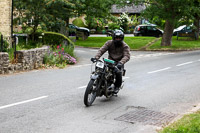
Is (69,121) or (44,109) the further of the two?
(44,109)

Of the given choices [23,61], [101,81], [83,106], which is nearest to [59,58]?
[23,61]

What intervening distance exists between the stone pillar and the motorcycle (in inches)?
496

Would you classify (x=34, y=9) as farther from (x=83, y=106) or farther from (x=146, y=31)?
(x=146, y=31)

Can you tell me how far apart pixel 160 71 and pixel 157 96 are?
18.6 feet

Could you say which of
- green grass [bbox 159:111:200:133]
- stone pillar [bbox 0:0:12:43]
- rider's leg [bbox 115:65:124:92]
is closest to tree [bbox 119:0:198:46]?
stone pillar [bbox 0:0:12:43]

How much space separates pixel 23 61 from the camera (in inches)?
589

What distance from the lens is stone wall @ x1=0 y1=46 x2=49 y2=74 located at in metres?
13.9

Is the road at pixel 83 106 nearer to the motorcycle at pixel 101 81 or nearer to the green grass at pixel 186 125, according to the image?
the motorcycle at pixel 101 81

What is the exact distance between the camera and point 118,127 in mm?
6844

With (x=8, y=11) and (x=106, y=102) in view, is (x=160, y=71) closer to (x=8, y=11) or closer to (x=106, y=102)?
(x=106, y=102)

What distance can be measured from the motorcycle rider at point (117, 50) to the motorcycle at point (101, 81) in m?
0.18

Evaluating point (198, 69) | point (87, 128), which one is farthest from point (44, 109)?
point (198, 69)

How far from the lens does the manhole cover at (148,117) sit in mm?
7207

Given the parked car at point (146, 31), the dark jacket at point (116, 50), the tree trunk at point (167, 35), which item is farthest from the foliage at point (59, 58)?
the parked car at point (146, 31)
